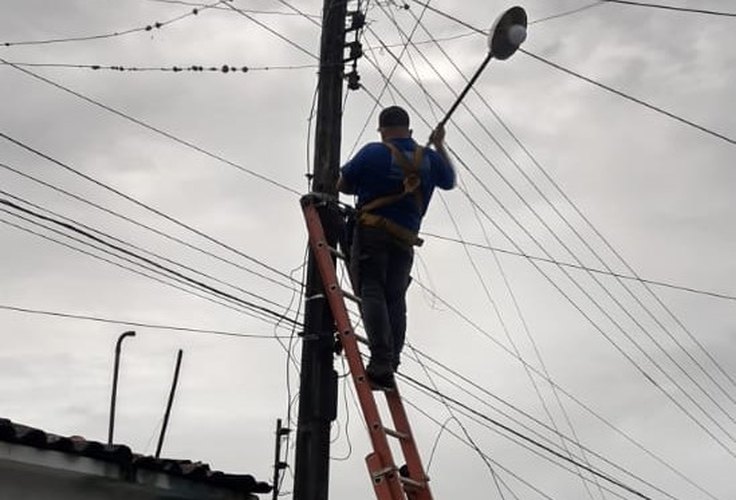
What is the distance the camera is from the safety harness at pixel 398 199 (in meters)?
7.09

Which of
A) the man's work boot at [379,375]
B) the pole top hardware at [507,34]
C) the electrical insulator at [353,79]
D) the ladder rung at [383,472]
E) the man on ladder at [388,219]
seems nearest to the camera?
the ladder rung at [383,472]

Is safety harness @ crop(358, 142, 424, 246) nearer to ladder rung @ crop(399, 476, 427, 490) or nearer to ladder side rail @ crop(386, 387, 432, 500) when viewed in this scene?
ladder side rail @ crop(386, 387, 432, 500)

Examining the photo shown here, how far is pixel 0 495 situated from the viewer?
6.31 m

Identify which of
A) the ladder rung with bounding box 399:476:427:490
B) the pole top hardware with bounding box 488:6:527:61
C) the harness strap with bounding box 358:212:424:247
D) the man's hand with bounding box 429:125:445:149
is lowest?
the ladder rung with bounding box 399:476:427:490

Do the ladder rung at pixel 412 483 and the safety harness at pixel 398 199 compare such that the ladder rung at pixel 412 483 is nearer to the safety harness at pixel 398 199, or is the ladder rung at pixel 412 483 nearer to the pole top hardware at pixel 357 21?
the safety harness at pixel 398 199

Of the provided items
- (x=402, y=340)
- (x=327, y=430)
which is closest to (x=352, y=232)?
(x=402, y=340)

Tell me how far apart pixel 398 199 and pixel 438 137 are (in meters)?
0.64

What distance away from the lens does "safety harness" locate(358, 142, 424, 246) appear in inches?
279

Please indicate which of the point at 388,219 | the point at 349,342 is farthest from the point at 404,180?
the point at 349,342

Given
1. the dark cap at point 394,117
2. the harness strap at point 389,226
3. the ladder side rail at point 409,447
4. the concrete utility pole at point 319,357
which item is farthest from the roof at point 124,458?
the dark cap at point 394,117

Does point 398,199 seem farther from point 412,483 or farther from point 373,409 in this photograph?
point 412,483

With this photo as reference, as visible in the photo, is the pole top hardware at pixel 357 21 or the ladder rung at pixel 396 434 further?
the pole top hardware at pixel 357 21

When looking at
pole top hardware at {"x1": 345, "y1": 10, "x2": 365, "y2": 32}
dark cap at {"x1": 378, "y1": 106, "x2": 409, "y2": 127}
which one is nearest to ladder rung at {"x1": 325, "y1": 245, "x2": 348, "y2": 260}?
dark cap at {"x1": 378, "y1": 106, "x2": 409, "y2": 127}

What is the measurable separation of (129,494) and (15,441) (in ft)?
3.81
